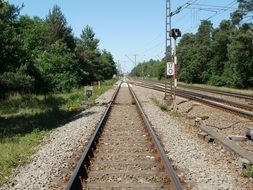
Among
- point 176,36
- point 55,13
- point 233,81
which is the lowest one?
point 233,81

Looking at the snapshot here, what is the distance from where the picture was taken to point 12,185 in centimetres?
867

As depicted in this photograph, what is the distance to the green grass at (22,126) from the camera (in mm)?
11183

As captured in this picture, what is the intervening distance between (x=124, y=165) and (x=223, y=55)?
249 feet

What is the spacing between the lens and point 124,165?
10.2 meters

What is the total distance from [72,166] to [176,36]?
17940 mm

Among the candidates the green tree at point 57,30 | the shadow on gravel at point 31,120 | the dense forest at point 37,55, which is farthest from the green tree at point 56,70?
the shadow on gravel at point 31,120

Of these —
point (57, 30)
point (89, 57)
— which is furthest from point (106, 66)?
point (57, 30)

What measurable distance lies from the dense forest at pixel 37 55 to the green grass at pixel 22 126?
1.42 metres

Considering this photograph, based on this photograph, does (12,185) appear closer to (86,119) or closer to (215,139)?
(215,139)

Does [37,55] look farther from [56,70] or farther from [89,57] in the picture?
[89,57]

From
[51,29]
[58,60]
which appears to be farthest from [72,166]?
[51,29]

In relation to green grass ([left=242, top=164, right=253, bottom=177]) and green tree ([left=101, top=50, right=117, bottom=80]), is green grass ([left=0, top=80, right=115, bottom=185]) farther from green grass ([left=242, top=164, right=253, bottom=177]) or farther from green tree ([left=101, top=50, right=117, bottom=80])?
green tree ([left=101, top=50, right=117, bottom=80])

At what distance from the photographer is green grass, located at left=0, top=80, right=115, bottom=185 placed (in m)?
11.2

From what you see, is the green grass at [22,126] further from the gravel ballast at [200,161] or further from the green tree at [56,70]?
the green tree at [56,70]
